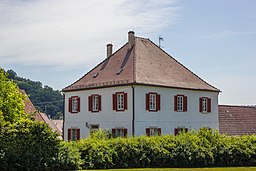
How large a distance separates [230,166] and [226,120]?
20489 millimetres

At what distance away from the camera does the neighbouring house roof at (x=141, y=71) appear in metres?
34.6

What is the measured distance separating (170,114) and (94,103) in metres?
6.28

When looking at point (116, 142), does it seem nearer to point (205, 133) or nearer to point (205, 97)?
point (205, 133)

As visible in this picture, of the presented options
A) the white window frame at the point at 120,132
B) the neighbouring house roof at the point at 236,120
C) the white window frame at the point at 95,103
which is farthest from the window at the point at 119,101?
the neighbouring house roof at the point at 236,120

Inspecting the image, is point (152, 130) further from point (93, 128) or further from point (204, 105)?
point (204, 105)

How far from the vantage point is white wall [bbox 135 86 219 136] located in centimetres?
3309

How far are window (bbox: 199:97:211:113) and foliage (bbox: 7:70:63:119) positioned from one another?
201 ft

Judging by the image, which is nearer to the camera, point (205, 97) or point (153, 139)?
point (153, 139)

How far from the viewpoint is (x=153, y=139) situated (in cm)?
2267

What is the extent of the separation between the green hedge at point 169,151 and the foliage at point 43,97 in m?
73.7

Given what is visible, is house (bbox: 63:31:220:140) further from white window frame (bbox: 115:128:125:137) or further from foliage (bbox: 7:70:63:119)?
foliage (bbox: 7:70:63:119)

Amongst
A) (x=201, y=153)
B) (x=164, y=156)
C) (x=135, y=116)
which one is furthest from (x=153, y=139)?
(x=135, y=116)

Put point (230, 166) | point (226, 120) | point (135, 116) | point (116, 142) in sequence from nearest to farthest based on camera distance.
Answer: point (116, 142), point (230, 166), point (135, 116), point (226, 120)

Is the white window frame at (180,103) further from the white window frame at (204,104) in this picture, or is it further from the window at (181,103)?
the white window frame at (204,104)
